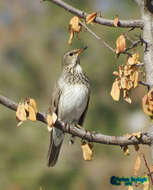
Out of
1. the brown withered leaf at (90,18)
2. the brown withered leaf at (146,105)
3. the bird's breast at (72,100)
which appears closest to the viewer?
the brown withered leaf at (146,105)

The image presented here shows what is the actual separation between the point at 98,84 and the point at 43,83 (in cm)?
164

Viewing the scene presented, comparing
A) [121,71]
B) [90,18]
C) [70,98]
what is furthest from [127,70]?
[70,98]

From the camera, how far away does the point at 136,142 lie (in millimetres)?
3029

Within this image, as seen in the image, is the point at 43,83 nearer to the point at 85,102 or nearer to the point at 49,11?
the point at 49,11

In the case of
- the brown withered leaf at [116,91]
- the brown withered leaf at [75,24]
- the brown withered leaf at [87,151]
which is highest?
the brown withered leaf at [75,24]

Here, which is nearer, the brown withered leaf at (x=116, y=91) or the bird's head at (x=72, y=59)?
the brown withered leaf at (x=116, y=91)

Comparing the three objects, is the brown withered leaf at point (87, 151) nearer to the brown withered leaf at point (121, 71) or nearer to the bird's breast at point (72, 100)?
the brown withered leaf at point (121, 71)

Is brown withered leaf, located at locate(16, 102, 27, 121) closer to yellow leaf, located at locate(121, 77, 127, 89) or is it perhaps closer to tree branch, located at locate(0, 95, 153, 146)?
tree branch, located at locate(0, 95, 153, 146)

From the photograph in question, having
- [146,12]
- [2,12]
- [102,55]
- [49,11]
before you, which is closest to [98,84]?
[102,55]

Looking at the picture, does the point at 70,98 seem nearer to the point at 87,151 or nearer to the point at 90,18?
the point at 87,151

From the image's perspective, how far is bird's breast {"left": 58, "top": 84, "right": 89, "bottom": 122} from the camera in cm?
516

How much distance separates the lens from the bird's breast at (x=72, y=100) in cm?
516

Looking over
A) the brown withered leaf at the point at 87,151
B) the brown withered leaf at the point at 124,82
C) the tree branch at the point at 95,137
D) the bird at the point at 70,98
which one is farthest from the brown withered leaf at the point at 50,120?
the bird at the point at 70,98

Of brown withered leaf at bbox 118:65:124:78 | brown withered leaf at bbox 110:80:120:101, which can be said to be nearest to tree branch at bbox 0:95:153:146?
brown withered leaf at bbox 110:80:120:101
